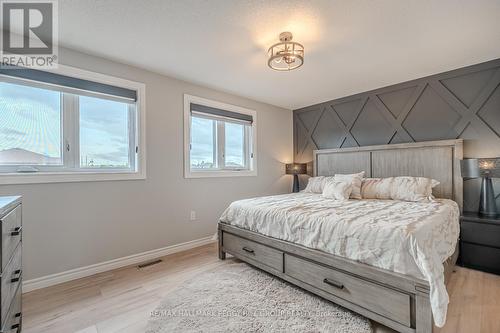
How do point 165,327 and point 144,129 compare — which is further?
point 144,129

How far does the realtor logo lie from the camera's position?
1.87 m

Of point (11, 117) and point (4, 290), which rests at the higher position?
point (11, 117)

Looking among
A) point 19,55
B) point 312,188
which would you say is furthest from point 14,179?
point 312,188

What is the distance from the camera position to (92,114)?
263cm

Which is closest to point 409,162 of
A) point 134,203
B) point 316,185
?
point 316,185

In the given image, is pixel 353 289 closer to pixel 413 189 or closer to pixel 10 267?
pixel 413 189

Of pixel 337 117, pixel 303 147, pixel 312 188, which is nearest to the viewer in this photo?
pixel 312 188

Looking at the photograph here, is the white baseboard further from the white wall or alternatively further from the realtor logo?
the realtor logo

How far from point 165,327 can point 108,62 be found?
2.73 metres

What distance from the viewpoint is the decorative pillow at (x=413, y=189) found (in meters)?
2.84

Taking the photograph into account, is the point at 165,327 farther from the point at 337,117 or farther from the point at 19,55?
the point at 337,117

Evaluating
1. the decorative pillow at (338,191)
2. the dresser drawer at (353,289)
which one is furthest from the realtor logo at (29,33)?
the decorative pillow at (338,191)

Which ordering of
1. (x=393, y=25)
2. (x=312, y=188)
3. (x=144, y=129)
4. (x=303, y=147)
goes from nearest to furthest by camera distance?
1. (x=393, y=25)
2. (x=144, y=129)
3. (x=312, y=188)
4. (x=303, y=147)

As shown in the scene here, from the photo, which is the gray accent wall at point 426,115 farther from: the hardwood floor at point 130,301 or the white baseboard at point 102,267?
the white baseboard at point 102,267
